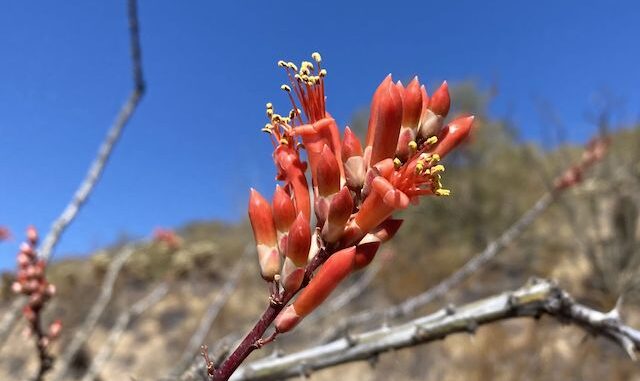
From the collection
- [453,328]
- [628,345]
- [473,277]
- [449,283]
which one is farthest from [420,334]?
[473,277]

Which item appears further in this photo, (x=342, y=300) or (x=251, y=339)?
(x=342, y=300)

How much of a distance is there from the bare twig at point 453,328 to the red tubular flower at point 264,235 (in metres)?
0.57

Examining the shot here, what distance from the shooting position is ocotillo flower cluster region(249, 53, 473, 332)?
1.04m

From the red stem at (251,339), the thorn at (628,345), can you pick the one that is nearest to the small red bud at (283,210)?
the red stem at (251,339)

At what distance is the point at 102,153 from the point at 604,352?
8127 mm

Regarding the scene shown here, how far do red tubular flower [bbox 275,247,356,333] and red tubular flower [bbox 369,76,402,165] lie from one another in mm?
252

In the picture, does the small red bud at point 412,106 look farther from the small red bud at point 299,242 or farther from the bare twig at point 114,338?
the bare twig at point 114,338

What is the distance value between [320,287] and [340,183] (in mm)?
263

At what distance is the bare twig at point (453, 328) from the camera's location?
4.81 feet

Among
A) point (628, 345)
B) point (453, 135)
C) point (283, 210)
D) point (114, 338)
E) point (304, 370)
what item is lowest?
point (628, 345)

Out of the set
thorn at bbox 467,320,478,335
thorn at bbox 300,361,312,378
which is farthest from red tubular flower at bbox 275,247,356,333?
thorn at bbox 467,320,478,335

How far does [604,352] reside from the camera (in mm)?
7926

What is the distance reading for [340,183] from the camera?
1.18m

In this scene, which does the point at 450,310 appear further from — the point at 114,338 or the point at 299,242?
the point at 114,338
